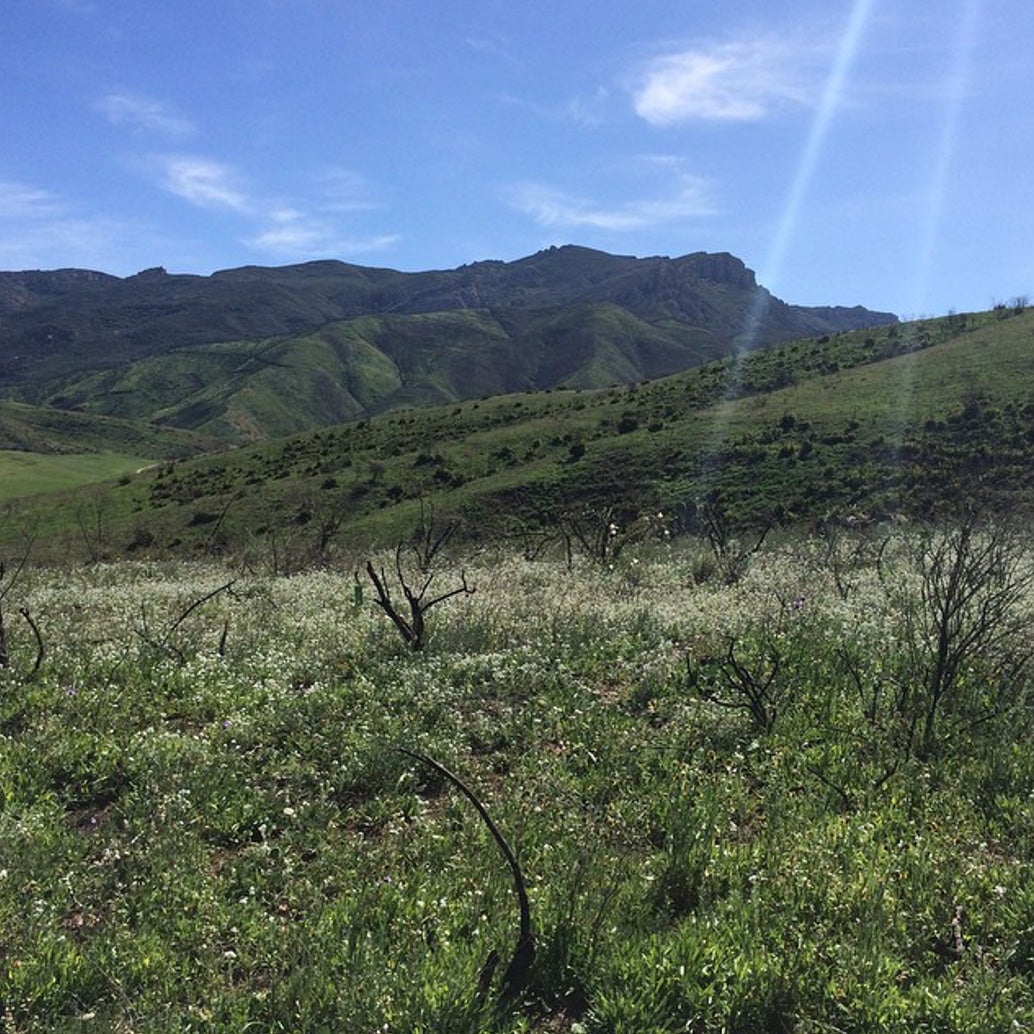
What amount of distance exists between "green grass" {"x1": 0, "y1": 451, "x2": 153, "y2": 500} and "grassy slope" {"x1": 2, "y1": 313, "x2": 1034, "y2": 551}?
25.0 m

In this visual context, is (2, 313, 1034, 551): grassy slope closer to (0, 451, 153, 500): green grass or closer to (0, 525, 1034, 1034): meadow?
Result: (0, 525, 1034, 1034): meadow

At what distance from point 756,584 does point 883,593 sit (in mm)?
2136

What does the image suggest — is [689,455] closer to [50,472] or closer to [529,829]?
[529,829]

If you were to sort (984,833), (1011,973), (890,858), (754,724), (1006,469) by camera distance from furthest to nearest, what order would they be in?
(1006,469), (754,724), (984,833), (890,858), (1011,973)

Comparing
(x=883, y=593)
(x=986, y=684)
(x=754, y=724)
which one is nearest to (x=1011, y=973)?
(x=754, y=724)

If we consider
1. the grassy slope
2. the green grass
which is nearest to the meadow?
the grassy slope

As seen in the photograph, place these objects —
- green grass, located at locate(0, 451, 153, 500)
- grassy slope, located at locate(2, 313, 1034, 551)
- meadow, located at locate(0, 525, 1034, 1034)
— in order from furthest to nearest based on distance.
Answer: green grass, located at locate(0, 451, 153, 500), grassy slope, located at locate(2, 313, 1034, 551), meadow, located at locate(0, 525, 1034, 1034)

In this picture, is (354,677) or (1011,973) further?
(354,677)

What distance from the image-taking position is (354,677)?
8.66m

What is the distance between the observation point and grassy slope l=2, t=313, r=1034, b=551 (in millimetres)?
35094

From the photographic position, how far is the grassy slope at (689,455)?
115 ft

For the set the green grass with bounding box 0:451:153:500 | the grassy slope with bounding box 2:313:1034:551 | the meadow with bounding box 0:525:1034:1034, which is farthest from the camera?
the green grass with bounding box 0:451:153:500

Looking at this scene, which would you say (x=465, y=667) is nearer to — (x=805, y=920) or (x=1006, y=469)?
(x=805, y=920)

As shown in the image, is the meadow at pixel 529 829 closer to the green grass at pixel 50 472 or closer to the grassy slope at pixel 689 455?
the grassy slope at pixel 689 455
